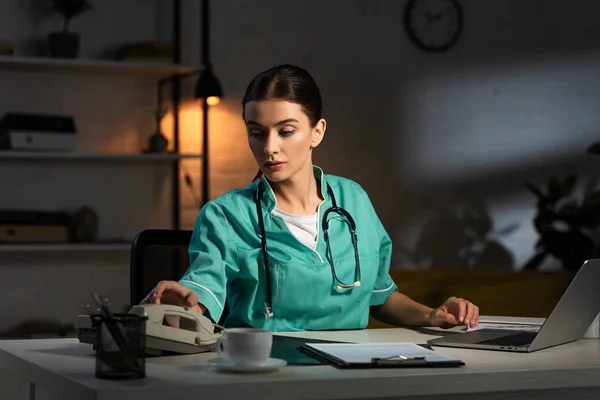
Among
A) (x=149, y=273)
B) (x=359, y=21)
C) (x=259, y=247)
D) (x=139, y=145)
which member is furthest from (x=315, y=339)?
(x=359, y=21)

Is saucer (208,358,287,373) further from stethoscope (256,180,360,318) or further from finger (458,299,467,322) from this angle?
finger (458,299,467,322)

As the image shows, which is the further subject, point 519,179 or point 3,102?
point 519,179

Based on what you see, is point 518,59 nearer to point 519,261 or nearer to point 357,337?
point 519,261

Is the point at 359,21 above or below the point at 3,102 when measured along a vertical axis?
above

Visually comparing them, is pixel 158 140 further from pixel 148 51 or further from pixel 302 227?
pixel 302 227

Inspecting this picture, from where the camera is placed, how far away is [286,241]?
210 centimetres

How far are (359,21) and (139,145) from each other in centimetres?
132

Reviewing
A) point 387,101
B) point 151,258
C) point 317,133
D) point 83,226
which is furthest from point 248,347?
point 387,101

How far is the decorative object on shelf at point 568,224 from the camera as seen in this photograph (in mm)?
5027

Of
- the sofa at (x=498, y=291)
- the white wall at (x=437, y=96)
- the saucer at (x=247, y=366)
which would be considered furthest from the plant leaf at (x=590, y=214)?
→ the saucer at (x=247, y=366)

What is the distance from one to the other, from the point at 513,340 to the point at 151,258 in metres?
0.99

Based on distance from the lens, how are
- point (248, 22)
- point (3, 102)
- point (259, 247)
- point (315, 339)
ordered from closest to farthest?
point (315, 339)
point (259, 247)
point (3, 102)
point (248, 22)

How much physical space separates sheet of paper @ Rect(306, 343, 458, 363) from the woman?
357mm

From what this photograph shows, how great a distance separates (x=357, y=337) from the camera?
199 cm
